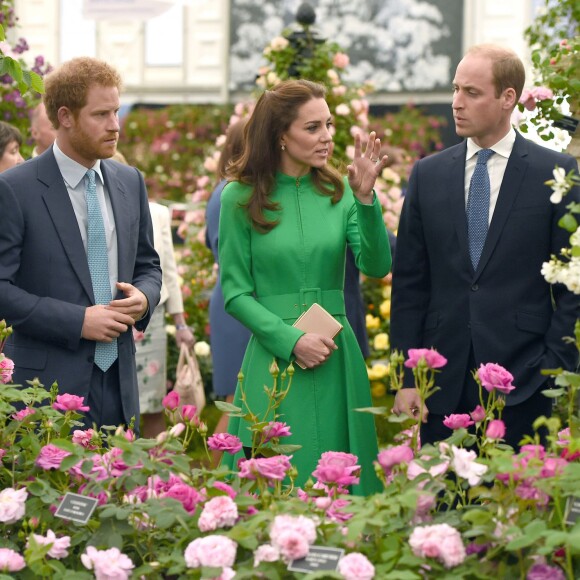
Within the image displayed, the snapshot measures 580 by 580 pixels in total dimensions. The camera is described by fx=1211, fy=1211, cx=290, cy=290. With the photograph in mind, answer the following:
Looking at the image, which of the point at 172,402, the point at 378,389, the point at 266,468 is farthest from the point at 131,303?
the point at 378,389

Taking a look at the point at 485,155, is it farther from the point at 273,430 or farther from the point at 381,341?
the point at 381,341

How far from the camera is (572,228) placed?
89.4 inches

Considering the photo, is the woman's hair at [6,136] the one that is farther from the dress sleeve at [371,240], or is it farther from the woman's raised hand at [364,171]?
the woman's raised hand at [364,171]

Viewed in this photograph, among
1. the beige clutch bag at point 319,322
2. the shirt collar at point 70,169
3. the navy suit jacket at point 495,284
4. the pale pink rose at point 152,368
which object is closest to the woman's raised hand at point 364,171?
the navy suit jacket at point 495,284

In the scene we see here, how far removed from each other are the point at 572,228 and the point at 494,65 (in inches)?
52.4

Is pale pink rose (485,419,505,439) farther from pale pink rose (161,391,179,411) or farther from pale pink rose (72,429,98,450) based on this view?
pale pink rose (72,429,98,450)

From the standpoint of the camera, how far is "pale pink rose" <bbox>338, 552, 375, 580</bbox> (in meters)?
1.92

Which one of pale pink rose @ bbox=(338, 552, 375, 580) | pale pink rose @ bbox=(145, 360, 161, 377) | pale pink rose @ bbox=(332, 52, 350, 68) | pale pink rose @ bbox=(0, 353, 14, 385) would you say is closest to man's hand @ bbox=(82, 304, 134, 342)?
pale pink rose @ bbox=(0, 353, 14, 385)

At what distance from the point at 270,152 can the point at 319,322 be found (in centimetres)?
55

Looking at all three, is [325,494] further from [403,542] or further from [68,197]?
[68,197]

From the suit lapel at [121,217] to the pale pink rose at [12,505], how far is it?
51.1 inches

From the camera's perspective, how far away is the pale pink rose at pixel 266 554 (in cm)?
201

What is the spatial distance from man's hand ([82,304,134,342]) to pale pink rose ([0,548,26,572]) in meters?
1.26

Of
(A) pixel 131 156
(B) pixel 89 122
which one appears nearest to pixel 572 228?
(B) pixel 89 122
